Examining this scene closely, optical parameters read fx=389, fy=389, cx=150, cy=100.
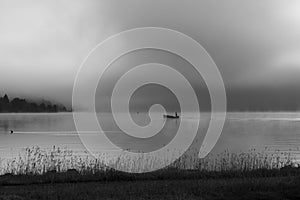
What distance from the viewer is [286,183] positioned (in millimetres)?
14844

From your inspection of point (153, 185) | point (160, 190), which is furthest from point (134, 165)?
point (160, 190)

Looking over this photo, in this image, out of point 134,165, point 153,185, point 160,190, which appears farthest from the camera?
point 134,165

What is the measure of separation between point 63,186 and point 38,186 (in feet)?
3.49

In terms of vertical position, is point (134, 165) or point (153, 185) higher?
point (153, 185)

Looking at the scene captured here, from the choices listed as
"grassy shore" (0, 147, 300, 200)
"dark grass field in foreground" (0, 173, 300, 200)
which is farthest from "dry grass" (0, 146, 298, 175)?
"dark grass field in foreground" (0, 173, 300, 200)

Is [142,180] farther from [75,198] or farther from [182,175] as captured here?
[75,198]

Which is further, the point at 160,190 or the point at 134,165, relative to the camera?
the point at 134,165

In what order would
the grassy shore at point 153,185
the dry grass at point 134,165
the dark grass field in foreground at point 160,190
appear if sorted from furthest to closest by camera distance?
the dry grass at point 134,165 → the grassy shore at point 153,185 → the dark grass field in foreground at point 160,190

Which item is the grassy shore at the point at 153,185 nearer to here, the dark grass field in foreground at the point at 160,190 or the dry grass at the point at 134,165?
the dark grass field in foreground at the point at 160,190

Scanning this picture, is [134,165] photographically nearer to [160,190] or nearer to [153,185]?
[153,185]

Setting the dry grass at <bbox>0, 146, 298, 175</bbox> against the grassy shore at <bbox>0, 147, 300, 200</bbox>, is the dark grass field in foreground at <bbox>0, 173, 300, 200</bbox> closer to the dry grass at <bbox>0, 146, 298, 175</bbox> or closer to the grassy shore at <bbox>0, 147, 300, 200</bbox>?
the grassy shore at <bbox>0, 147, 300, 200</bbox>

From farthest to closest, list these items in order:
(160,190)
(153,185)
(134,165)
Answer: (134,165)
(153,185)
(160,190)

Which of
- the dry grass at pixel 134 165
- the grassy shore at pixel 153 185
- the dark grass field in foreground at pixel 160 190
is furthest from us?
the dry grass at pixel 134 165

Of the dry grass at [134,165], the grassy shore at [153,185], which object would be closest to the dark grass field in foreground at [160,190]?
the grassy shore at [153,185]
